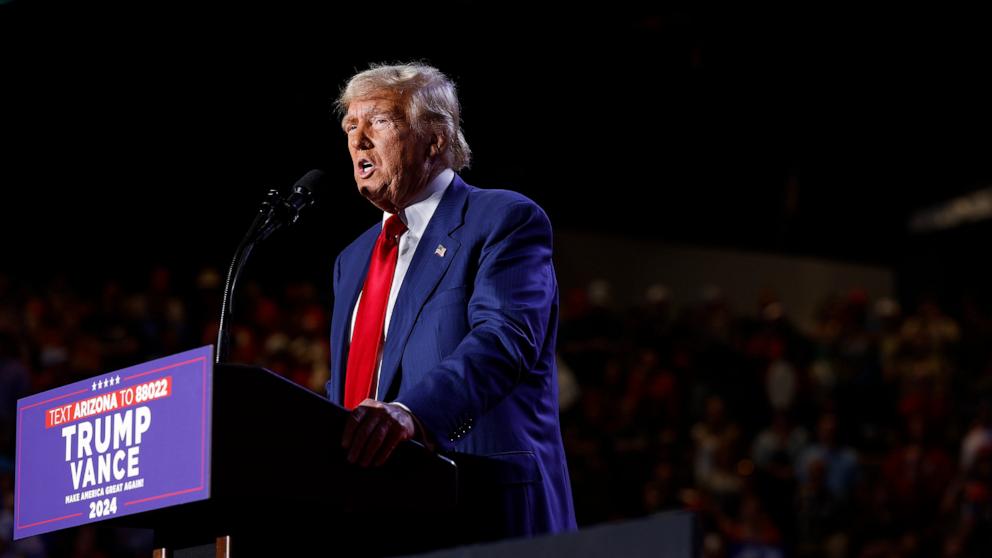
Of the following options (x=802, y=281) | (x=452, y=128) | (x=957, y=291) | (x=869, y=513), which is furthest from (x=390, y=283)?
(x=957, y=291)

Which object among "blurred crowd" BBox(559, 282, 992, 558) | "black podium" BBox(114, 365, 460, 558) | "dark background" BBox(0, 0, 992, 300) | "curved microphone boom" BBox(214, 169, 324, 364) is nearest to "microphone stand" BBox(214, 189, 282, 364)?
"curved microphone boom" BBox(214, 169, 324, 364)

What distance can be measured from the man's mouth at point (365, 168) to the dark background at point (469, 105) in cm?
423

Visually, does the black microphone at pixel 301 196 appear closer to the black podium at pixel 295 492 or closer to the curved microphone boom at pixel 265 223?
the curved microphone boom at pixel 265 223

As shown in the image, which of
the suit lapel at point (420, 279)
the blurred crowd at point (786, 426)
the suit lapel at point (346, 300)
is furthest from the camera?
the blurred crowd at point (786, 426)

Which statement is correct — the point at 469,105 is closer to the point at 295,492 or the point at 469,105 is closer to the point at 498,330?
the point at 498,330

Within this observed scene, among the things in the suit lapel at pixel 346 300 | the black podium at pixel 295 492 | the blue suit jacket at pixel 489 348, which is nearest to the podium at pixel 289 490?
the black podium at pixel 295 492

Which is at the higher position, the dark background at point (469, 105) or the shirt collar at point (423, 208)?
the dark background at point (469, 105)

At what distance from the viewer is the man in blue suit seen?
6.24 ft

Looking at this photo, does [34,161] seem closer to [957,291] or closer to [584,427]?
[584,427]

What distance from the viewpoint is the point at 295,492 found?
1.58 metres

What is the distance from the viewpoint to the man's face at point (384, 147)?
216cm

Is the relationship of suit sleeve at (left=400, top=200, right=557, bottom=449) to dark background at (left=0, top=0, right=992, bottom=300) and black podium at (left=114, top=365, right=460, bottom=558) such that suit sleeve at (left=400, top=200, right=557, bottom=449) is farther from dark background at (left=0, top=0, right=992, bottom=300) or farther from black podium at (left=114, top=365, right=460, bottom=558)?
dark background at (left=0, top=0, right=992, bottom=300)

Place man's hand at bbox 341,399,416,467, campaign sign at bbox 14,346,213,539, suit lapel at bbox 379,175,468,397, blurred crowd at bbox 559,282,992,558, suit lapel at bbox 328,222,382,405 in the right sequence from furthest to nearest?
blurred crowd at bbox 559,282,992,558 → suit lapel at bbox 328,222,382,405 → suit lapel at bbox 379,175,468,397 → man's hand at bbox 341,399,416,467 → campaign sign at bbox 14,346,213,539

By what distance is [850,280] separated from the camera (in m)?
13.9
